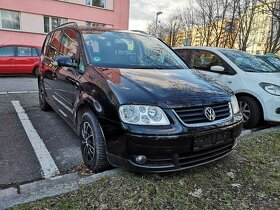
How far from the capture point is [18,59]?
1105cm

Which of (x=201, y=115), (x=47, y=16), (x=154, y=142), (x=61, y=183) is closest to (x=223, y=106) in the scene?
(x=201, y=115)

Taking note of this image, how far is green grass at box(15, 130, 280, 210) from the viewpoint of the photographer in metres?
2.31

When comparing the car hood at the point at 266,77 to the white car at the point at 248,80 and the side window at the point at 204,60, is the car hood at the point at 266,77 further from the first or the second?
the side window at the point at 204,60

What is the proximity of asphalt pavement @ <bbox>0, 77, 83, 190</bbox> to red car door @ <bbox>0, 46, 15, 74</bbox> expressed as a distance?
5.80 meters

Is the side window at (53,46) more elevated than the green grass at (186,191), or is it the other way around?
the side window at (53,46)

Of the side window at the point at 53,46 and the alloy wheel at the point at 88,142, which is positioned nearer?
the alloy wheel at the point at 88,142

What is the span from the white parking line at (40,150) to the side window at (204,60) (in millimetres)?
3794

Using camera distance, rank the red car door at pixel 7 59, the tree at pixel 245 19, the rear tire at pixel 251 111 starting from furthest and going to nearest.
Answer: the tree at pixel 245 19, the red car door at pixel 7 59, the rear tire at pixel 251 111

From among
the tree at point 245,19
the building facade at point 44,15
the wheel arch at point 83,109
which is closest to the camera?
the wheel arch at point 83,109

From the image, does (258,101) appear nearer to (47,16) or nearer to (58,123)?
(58,123)

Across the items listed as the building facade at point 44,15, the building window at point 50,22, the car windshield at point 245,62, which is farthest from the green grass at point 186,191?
the building window at point 50,22

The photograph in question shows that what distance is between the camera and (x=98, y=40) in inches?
144

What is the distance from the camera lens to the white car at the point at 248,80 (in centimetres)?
468

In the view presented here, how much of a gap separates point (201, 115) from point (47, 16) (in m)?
17.4
